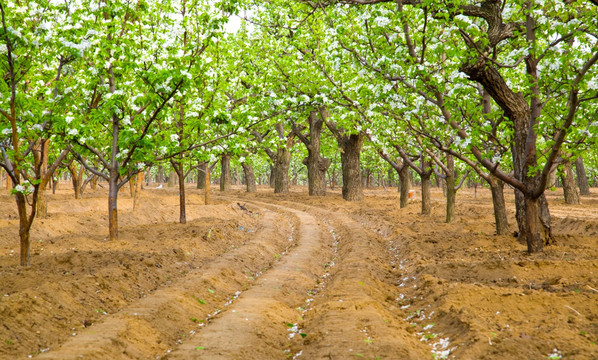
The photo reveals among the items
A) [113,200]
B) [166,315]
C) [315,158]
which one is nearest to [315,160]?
[315,158]

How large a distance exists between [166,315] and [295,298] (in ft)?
8.73

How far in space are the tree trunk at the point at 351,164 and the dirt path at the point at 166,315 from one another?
17.8m

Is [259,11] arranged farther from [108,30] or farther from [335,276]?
[335,276]

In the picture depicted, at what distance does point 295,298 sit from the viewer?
29.7 ft

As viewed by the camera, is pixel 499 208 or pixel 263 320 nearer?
pixel 263 320

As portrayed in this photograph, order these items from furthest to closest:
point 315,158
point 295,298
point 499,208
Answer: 1. point 315,158
2. point 499,208
3. point 295,298

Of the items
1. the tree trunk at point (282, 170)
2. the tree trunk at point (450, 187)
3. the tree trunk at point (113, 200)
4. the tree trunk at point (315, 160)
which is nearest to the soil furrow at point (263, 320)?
the tree trunk at point (113, 200)

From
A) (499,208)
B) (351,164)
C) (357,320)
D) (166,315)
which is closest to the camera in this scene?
(357,320)

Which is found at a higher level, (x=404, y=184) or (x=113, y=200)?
(x=404, y=184)

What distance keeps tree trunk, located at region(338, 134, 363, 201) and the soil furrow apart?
17.5 metres

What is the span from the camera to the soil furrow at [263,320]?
20.0 ft

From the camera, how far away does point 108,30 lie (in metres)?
10.4

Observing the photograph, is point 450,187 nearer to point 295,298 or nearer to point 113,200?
point 295,298

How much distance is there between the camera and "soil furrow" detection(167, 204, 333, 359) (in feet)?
20.0
